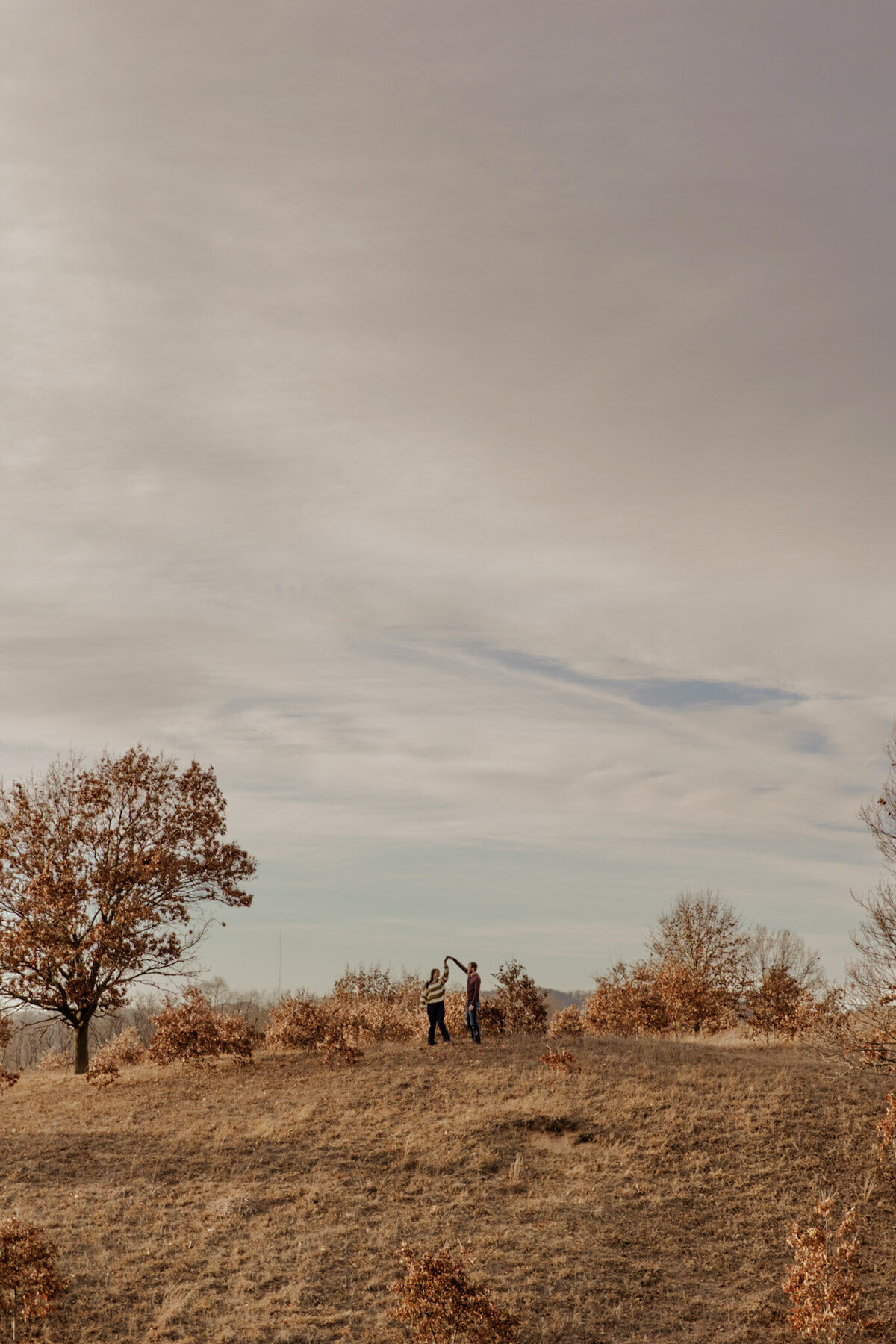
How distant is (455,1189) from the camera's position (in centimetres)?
1469

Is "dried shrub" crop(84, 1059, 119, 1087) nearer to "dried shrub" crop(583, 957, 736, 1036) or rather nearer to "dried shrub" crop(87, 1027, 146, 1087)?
"dried shrub" crop(87, 1027, 146, 1087)

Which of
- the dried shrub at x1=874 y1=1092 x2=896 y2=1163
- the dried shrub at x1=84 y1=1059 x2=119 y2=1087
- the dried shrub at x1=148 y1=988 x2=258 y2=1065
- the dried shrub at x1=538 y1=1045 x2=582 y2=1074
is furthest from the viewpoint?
the dried shrub at x1=148 y1=988 x2=258 y2=1065

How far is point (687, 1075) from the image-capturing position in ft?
63.1

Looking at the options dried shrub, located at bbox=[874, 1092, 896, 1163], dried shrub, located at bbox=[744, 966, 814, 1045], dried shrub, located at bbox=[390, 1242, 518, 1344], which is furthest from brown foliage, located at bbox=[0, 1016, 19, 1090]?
dried shrub, located at bbox=[744, 966, 814, 1045]

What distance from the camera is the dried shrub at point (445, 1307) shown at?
388 inches

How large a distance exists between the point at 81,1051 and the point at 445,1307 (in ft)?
65.7

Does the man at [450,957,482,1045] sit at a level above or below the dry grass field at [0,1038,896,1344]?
above

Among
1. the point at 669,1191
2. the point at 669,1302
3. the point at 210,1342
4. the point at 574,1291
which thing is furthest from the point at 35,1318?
the point at 669,1191

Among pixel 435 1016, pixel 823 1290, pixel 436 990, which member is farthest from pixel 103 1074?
pixel 823 1290

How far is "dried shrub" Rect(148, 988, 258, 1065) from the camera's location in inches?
905

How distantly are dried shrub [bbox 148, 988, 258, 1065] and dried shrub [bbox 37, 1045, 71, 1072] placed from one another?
7.31 meters

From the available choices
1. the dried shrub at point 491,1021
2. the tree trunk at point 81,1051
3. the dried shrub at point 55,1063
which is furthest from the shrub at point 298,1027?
the dried shrub at point 55,1063

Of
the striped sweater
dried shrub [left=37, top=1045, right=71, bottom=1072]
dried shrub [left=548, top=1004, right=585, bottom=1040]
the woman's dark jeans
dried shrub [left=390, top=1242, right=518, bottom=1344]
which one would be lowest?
dried shrub [left=37, top=1045, right=71, bottom=1072]

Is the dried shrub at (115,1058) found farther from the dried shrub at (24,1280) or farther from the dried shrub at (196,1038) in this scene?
the dried shrub at (24,1280)
